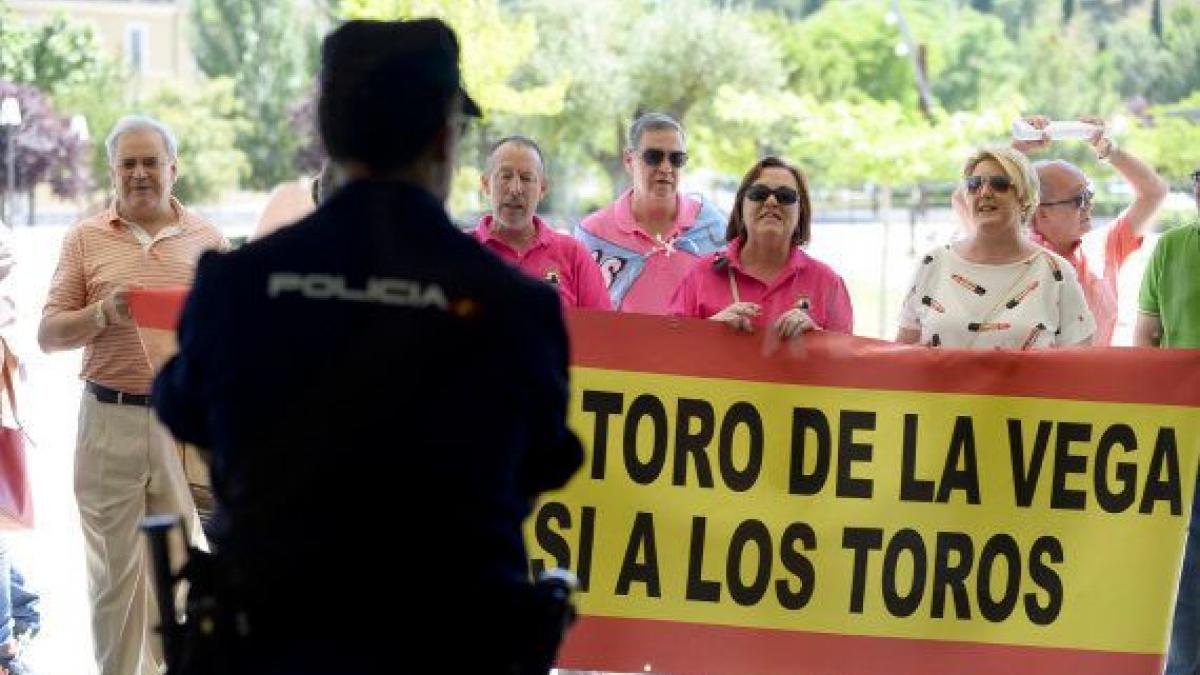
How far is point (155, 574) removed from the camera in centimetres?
299

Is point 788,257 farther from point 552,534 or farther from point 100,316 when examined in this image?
point 100,316

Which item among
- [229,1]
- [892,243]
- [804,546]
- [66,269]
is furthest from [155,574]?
[229,1]

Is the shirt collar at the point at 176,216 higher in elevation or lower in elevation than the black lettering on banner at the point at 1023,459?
higher

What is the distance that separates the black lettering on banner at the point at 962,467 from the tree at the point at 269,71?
34014 mm

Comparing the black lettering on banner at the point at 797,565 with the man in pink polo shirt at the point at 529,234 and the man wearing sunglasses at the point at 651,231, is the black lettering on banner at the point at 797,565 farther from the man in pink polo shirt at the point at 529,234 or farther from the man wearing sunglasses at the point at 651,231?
the man wearing sunglasses at the point at 651,231

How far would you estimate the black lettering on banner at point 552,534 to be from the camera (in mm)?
5398

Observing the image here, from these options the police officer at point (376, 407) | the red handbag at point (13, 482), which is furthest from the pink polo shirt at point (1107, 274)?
the police officer at point (376, 407)

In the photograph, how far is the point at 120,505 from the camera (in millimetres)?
6020

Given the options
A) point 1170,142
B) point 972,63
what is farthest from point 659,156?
point 972,63

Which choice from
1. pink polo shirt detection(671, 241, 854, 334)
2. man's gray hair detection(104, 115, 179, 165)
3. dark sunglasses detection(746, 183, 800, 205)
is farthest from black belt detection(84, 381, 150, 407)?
dark sunglasses detection(746, 183, 800, 205)

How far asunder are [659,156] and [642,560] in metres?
1.87

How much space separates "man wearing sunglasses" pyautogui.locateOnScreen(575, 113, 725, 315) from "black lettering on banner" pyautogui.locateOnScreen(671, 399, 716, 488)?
1.30 m

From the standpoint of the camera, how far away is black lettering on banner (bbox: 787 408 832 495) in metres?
5.38

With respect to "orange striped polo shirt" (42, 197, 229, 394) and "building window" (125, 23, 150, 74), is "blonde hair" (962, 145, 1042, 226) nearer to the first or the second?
"orange striped polo shirt" (42, 197, 229, 394)
